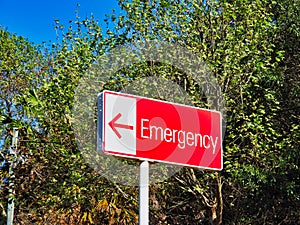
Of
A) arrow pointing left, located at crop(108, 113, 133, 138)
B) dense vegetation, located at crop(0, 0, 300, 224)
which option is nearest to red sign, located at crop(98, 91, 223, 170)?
arrow pointing left, located at crop(108, 113, 133, 138)

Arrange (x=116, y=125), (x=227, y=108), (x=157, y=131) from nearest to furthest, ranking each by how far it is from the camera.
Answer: (x=116, y=125)
(x=157, y=131)
(x=227, y=108)

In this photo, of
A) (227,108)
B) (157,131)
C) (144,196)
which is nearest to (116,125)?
(157,131)

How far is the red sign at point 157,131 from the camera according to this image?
3078mm

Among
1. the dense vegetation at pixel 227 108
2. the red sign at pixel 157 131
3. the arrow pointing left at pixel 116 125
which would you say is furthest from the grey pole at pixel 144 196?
the dense vegetation at pixel 227 108

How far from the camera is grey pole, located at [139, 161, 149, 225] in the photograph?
310 cm

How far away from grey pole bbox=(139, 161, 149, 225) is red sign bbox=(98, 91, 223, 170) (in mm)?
57

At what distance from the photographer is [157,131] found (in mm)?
3197

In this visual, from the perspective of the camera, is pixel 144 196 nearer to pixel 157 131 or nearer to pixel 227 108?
pixel 157 131

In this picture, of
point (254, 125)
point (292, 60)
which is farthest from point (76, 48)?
point (292, 60)

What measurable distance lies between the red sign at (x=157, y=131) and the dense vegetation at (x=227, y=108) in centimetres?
524

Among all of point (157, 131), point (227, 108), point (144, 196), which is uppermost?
point (227, 108)

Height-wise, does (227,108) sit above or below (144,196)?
above

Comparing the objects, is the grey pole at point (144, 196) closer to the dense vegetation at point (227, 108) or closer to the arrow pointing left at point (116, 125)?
the arrow pointing left at point (116, 125)

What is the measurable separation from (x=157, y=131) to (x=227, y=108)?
254 inches
